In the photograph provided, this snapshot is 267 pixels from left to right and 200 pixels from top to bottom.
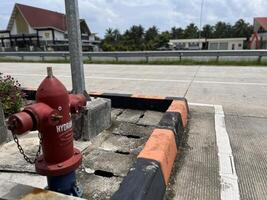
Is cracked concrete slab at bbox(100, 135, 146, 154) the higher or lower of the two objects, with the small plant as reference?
lower

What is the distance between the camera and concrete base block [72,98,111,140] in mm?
4109

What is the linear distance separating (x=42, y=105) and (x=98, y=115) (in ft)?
7.14

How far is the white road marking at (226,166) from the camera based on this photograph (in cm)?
298

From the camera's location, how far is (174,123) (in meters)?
4.10

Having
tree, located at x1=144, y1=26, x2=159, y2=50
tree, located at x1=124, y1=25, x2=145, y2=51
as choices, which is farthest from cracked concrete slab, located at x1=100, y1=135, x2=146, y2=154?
tree, located at x1=124, y1=25, x2=145, y2=51

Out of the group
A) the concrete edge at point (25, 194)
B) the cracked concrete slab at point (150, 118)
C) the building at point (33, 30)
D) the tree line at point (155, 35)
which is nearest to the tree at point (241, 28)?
the tree line at point (155, 35)

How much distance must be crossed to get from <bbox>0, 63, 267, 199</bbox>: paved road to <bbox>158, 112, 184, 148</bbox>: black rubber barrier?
0.23 m

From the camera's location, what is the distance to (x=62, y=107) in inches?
91.6

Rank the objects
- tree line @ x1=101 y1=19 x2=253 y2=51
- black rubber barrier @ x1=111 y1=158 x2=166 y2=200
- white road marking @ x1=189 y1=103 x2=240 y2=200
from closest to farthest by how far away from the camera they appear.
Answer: black rubber barrier @ x1=111 y1=158 x2=166 y2=200 < white road marking @ x1=189 y1=103 x2=240 y2=200 < tree line @ x1=101 y1=19 x2=253 y2=51

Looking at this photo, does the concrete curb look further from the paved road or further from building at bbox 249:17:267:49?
building at bbox 249:17:267:49

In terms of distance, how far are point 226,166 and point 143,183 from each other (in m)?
1.53

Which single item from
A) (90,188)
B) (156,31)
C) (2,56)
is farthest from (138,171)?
(156,31)

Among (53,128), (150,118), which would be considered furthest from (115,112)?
(53,128)

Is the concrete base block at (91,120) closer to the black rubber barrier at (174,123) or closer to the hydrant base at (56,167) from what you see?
the black rubber barrier at (174,123)
